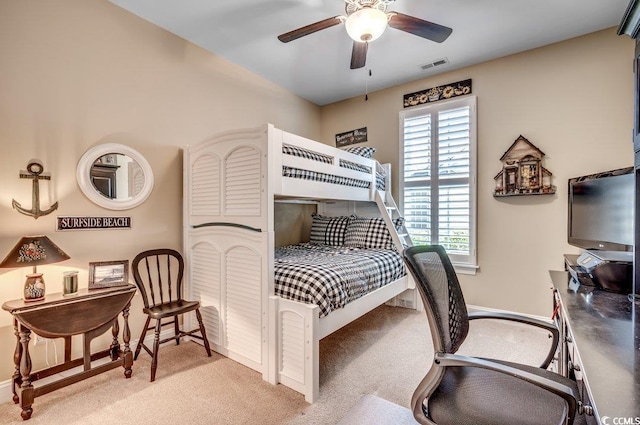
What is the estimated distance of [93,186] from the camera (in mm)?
2248

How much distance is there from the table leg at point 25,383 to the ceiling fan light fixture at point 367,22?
2636 millimetres

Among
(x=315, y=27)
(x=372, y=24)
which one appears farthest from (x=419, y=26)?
(x=315, y=27)

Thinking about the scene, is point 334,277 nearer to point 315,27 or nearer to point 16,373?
point 315,27

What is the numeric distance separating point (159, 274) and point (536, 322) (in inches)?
103

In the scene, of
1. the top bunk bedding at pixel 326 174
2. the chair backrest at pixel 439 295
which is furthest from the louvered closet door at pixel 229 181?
the chair backrest at pixel 439 295

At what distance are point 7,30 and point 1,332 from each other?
190cm

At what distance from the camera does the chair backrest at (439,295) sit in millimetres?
1092

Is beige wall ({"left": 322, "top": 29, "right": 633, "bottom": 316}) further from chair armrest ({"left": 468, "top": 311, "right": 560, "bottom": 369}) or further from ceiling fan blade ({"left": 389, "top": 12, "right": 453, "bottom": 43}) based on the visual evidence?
chair armrest ({"left": 468, "top": 311, "right": 560, "bottom": 369})

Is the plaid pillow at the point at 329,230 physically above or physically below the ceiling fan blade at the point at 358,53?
below

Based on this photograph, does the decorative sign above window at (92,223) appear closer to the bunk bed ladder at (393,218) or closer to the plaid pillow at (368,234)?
the plaid pillow at (368,234)

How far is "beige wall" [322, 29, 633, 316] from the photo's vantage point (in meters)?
2.65

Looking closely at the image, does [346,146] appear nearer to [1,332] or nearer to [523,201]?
[523,201]

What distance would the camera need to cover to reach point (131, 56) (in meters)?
2.46

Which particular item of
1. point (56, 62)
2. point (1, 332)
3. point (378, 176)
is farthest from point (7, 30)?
point (378, 176)
